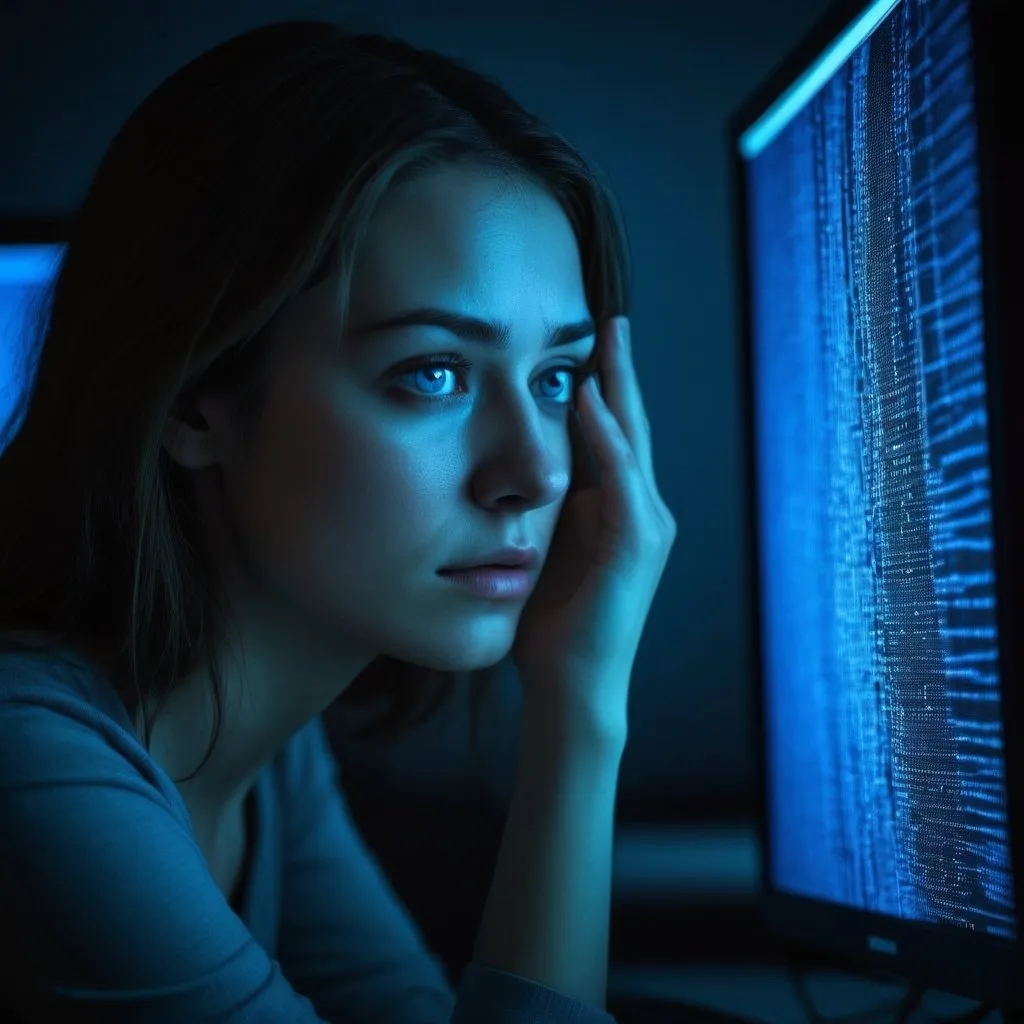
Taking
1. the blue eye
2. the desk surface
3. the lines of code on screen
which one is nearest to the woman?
the blue eye

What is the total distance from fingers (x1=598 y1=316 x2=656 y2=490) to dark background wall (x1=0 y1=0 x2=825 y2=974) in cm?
31

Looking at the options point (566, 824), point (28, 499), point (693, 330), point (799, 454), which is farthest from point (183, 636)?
point (693, 330)

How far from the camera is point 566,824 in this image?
0.88 m

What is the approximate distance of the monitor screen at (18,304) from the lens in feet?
3.82

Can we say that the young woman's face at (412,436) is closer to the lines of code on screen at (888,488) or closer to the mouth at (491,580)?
the mouth at (491,580)

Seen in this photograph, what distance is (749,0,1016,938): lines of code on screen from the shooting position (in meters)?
0.63

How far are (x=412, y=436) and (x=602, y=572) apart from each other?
9.5 inches

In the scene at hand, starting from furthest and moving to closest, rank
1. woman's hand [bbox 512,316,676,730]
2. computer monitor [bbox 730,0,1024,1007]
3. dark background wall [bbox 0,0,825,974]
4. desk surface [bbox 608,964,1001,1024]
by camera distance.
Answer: dark background wall [bbox 0,0,825,974], desk surface [bbox 608,964,1001,1024], woman's hand [bbox 512,316,676,730], computer monitor [bbox 730,0,1024,1007]

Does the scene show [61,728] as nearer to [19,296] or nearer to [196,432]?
[196,432]

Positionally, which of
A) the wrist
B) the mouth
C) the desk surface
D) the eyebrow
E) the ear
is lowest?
the desk surface

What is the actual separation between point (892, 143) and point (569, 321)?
0.31m

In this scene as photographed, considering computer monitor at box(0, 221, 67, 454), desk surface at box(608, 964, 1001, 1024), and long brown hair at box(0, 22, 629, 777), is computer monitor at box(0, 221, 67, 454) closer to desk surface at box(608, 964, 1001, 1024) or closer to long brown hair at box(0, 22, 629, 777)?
long brown hair at box(0, 22, 629, 777)

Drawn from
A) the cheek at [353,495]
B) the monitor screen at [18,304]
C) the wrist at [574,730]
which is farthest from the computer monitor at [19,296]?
the wrist at [574,730]

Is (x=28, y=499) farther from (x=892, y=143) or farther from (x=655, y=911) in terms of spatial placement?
(x=655, y=911)
